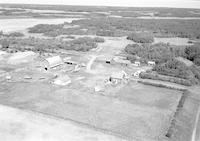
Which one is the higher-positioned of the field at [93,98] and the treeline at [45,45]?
the treeline at [45,45]

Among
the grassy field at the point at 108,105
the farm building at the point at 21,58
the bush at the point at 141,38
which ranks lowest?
the grassy field at the point at 108,105

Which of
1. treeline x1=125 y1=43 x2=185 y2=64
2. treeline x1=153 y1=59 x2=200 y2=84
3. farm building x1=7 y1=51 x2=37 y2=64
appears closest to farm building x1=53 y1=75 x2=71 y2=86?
farm building x1=7 y1=51 x2=37 y2=64

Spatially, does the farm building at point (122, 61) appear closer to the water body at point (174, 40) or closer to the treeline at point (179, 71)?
the treeline at point (179, 71)

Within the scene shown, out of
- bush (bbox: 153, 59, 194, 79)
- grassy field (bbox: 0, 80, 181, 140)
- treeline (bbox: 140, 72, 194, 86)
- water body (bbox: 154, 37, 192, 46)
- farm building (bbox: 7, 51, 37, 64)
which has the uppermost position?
water body (bbox: 154, 37, 192, 46)

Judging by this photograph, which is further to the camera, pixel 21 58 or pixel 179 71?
pixel 21 58

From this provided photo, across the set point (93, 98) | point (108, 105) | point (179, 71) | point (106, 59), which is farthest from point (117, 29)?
point (108, 105)

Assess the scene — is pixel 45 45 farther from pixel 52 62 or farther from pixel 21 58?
pixel 52 62

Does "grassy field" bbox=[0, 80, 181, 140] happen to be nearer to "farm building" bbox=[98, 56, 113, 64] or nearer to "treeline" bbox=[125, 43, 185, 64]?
"farm building" bbox=[98, 56, 113, 64]

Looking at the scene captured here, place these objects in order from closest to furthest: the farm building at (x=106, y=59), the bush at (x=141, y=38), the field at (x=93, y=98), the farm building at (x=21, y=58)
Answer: the field at (x=93, y=98)
the farm building at (x=21, y=58)
the farm building at (x=106, y=59)
the bush at (x=141, y=38)

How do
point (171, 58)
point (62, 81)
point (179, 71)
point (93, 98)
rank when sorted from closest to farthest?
point (93, 98), point (62, 81), point (179, 71), point (171, 58)

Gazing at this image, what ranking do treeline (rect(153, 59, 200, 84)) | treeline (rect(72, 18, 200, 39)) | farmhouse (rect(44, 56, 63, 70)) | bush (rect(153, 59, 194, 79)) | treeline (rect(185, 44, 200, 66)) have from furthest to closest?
1. treeline (rect(72, 18, 200, 39))
2. treeline (rect(185, 44, 200, 66))
3. farmhouse (rect(44, 56, 63, 70))
4. bush (rect(153, 59, 194, 79))
5. treeline (rect(153, 59, 200, 84))

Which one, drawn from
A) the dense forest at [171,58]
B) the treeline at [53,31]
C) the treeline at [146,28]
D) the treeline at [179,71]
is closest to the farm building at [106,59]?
the dense forest at [171,58]

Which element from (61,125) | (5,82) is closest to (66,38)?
(5,82)
